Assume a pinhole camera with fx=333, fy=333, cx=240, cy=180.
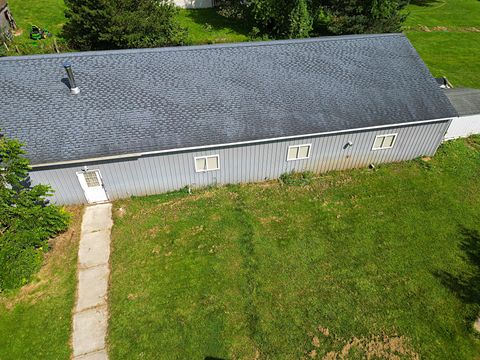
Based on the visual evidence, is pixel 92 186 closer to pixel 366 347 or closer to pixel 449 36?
pixel 366 347

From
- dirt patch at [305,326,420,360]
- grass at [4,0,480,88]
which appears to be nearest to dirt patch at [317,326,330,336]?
dirt patch at [305,326,420,360]

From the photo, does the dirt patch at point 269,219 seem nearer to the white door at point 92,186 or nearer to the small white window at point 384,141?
the small white window at point 384,141

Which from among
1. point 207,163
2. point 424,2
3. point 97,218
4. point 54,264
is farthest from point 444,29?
point 54,264

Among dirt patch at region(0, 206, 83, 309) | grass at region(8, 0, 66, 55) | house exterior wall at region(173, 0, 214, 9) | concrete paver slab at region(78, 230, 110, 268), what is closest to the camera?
dirt patch at region(0, 206, 83, 309)

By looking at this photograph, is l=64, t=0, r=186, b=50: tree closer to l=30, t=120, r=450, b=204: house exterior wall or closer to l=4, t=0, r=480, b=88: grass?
l=4, t=0, r=480, b=88: grass

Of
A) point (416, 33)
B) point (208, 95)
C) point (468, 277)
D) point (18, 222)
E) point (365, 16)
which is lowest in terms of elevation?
point (468, 277)

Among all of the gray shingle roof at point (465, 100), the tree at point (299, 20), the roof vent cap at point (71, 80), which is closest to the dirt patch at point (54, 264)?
the roof vent cap at point (71, 80)

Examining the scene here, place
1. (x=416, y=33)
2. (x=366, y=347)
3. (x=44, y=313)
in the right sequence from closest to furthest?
(x=366, y=347)
(x=44, y=313)
(x=416, y=33)
